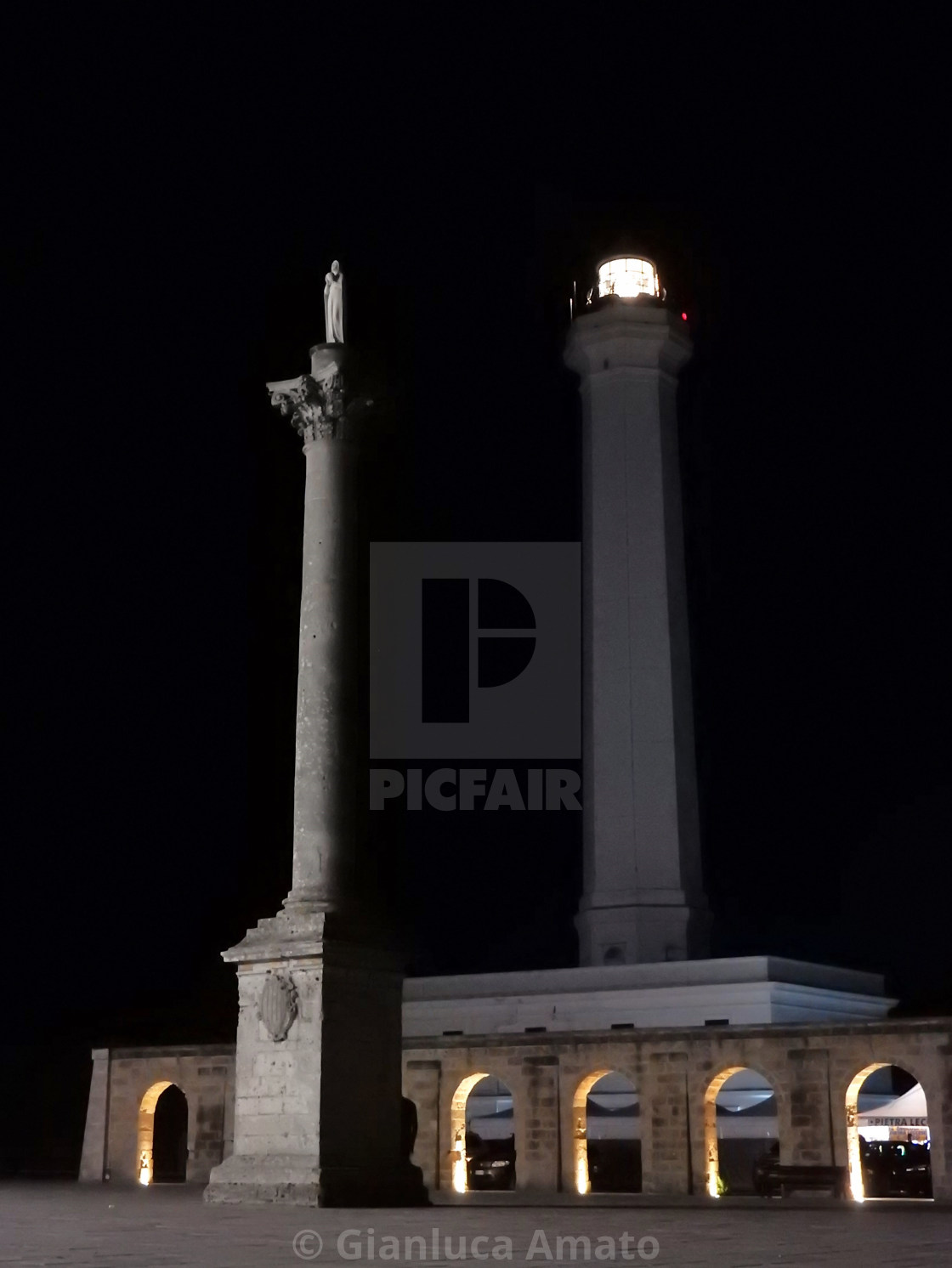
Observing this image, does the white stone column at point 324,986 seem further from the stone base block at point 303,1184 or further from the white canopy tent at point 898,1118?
the white canopy tent at point 898,1118

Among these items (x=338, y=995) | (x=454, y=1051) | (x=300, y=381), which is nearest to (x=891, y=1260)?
(x=338, y=995)

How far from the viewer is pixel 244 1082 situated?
2394cm

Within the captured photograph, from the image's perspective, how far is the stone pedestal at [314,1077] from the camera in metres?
22.9

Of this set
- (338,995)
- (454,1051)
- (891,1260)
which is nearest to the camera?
(891,1260)

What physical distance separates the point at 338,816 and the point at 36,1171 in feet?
98.2

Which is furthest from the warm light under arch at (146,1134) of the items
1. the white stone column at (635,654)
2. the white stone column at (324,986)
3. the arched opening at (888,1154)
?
the arched opening at (888,1154)

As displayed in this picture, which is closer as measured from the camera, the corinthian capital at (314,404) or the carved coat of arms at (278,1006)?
the carved coat of arms at (278,1006)

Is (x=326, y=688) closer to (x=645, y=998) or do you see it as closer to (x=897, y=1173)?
(x=897, y=1173)

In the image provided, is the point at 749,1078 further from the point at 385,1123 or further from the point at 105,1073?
the point at 385,1123

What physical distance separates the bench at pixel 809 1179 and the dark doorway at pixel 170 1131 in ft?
82.3

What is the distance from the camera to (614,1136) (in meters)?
40.6

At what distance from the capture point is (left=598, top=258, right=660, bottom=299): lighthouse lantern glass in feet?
164

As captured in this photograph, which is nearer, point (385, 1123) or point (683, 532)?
point (385, 1123)

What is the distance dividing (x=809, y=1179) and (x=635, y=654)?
18.7 m
